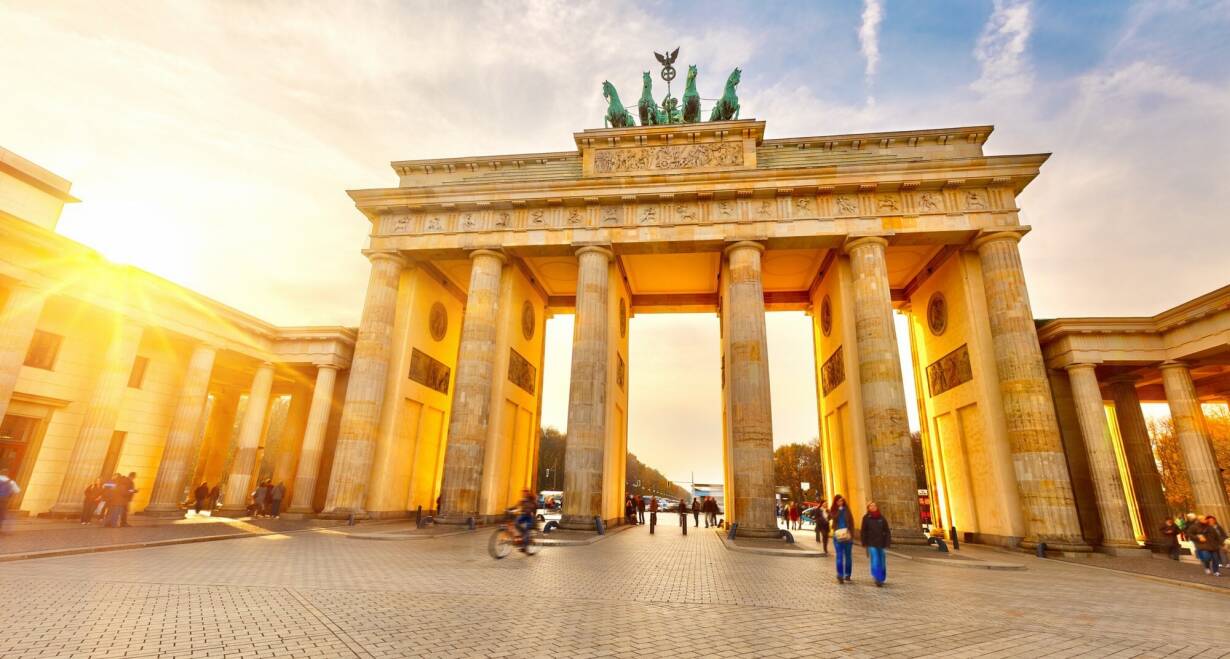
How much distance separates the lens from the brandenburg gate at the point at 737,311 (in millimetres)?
17422

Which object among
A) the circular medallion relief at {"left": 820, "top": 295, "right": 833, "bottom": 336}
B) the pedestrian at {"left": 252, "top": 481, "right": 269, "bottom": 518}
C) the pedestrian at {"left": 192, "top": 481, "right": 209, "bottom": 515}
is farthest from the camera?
the pedestrian at {"left": 192, "top": 481, "right": 209, "bottom": 515}

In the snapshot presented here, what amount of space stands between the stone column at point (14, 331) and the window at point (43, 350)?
122 inches

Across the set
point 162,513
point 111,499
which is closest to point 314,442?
point 162,513

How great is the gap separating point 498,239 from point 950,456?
69.3 ft

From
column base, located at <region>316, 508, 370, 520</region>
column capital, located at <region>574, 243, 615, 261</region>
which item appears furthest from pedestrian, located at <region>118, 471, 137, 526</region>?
column capital, located at <region>574, 243, 615, 261</region>

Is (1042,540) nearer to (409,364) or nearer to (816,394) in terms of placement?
(816,394)

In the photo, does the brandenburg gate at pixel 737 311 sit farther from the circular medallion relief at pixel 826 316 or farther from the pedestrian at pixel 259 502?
the pedestrian at pixel 259 502

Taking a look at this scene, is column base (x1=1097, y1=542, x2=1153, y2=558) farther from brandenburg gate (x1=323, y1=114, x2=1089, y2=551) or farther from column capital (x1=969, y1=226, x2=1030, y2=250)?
column capital (x1=969, y1=226, x2=1030, y2=250)

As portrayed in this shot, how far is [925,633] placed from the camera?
18.9 feet

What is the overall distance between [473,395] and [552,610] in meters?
14.1

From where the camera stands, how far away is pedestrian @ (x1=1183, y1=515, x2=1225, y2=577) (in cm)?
1219

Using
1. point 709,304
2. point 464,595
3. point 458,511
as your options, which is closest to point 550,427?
point 709,304

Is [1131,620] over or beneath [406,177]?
beneath

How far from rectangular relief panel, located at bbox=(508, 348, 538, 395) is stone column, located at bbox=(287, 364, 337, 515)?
8283 millimetres
